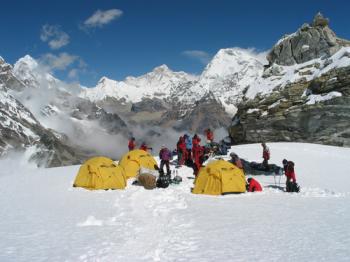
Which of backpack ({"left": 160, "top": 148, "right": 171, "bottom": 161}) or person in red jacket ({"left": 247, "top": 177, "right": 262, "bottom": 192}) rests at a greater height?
backpack ({"left": 160, "top": 148, "right": 171, "bottom": 161})

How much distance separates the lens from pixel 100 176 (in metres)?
25.4

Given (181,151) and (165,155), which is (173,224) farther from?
(181,151)

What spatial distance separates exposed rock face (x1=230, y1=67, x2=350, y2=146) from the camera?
155ft

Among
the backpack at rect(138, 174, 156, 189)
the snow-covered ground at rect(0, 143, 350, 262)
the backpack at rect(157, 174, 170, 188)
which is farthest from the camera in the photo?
the backpack at rect(157, 174, 170, 188)

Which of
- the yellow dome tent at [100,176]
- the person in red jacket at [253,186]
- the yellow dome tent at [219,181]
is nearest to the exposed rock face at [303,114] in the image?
the person in red jacket at [253,186]

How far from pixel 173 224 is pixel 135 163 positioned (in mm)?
14287

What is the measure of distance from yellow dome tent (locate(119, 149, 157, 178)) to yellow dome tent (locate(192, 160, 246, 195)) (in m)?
5.99

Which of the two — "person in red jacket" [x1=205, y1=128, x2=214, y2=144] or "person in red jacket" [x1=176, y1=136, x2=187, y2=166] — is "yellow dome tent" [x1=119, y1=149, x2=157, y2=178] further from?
"person in red jacket" [x1=205, y1=128, x2=214, y2=144]

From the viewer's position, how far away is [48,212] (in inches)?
749

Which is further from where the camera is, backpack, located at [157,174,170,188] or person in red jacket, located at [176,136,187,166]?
person in red jacket, located at [176,136,187,166]

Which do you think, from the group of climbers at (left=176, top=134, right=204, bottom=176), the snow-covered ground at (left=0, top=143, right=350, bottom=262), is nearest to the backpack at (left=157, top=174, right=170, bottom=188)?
the snow-covered ground at (left=0, top=143, right=350, bottom=262)

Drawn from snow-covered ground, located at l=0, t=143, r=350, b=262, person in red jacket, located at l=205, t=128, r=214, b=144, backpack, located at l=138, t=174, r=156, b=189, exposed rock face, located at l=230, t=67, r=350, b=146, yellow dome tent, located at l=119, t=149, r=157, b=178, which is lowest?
snow-covered ground, located at l=0, t=143, r=350, b=262

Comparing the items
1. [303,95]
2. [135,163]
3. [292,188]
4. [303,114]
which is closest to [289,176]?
[292,188]

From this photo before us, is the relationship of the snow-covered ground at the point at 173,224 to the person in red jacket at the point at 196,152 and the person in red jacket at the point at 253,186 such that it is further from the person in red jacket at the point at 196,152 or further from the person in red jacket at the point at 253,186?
the person in red jacket at the point at 196,152
